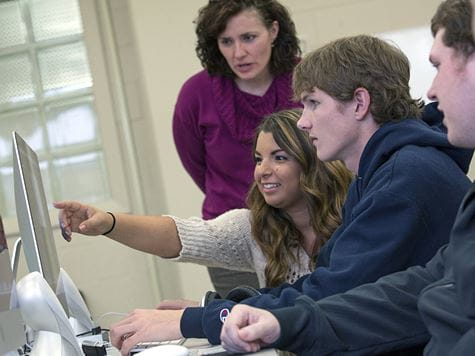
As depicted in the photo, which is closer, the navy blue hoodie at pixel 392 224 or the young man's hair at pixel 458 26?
the young man's hair at pixel 458 26

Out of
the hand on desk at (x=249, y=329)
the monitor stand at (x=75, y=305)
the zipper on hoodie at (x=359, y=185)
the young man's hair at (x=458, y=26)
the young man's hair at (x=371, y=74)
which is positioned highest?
the young man's hair at (x=458, y=26)

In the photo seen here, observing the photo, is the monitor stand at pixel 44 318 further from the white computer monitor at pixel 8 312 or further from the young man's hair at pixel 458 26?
the young man's hair at pixel 458 26

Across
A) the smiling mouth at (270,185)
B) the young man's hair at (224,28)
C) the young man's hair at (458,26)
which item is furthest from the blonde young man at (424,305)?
the young man's hair at (224,28)

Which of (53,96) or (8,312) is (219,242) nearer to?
→ (8,312)

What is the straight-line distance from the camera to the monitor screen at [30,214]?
5.16ft

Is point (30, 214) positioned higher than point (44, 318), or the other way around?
point (30, 214)

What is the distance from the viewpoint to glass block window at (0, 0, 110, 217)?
158 inches

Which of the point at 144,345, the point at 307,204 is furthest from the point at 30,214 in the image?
the point at 307,204

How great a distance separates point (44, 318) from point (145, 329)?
0.65 feet

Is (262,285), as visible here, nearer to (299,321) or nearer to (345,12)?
(299,321)

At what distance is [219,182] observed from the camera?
9.03 feet

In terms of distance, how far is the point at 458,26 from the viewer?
1.22 meters

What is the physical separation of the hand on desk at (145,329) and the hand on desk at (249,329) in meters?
0.26

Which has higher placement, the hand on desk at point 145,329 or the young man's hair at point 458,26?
the young man's hair at point 458,26
